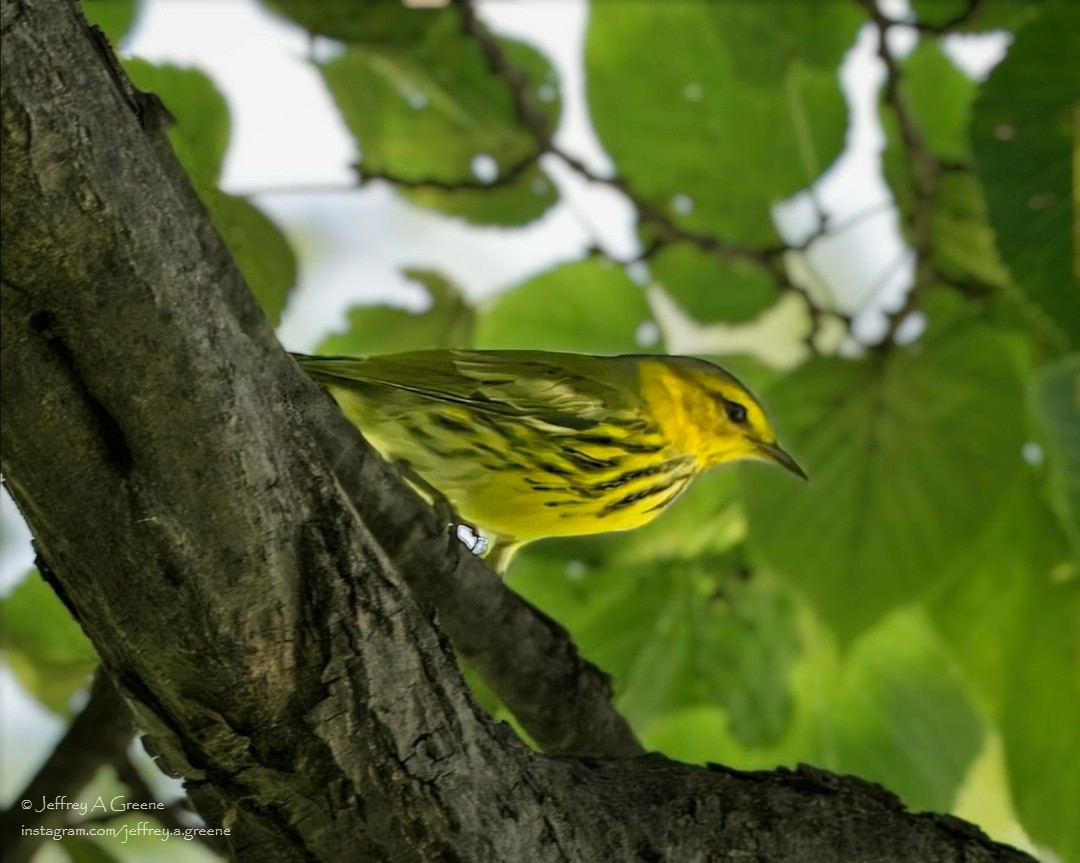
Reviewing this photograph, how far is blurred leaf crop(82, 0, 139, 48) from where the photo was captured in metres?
2.02

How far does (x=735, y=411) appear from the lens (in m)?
2.18

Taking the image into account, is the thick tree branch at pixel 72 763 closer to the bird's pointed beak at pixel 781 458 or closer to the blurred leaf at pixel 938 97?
the bird's pointed beak at pixel 781 458

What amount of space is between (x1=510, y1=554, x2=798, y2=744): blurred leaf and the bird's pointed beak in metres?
0.25

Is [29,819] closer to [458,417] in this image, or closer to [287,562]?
[458,417]

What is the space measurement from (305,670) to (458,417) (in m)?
0.76

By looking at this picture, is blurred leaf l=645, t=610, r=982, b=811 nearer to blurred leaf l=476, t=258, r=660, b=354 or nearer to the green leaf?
the green leaf

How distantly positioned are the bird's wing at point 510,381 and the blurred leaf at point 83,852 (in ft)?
2.33

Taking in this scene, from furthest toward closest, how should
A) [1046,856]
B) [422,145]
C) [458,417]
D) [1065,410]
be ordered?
[422,145] → [1046,856] → [1065,410] → [458,417]

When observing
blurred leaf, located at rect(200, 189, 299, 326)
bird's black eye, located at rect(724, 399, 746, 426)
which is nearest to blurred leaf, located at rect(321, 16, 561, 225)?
blurred leaf, located at rect(200, 189, 299, 326)

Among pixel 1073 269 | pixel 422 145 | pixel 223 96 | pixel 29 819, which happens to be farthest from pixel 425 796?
pixel 422 145

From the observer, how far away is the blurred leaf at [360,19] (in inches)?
83.8

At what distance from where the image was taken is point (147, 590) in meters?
0.87

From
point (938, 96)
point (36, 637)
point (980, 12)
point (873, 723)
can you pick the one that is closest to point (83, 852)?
point (36, 637)

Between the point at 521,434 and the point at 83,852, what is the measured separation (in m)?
0.79
